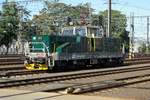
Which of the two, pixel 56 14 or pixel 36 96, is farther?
pixel 56 14

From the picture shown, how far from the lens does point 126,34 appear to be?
11719 centimetres

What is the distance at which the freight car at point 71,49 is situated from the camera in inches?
1174

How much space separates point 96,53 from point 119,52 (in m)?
4.84

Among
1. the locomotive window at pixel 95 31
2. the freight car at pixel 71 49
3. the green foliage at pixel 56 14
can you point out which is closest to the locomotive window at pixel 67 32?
the freight car at pixel 71 49

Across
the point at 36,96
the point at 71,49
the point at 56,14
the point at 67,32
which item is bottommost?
the point at 36,96

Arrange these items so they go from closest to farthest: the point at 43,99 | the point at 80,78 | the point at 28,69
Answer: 1. the point at 43,99
2. the point at 80,78
3. the point at 28,69

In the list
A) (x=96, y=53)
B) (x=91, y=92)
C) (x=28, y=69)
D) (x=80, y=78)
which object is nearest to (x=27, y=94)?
(x=91, y=92)

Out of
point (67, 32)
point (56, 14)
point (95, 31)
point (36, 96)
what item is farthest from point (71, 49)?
point (56, 14)

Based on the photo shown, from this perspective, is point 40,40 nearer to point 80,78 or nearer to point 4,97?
point 80,78

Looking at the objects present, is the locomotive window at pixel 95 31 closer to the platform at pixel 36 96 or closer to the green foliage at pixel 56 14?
the platform at pixel 36 96

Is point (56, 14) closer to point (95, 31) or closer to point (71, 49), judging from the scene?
point (95, 31)

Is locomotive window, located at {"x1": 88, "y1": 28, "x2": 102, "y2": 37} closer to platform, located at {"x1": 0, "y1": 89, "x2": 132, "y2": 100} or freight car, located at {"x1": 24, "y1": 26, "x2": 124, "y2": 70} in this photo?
freight car, located at {"x1": 24, "y1": 26, "x2": 124, "y2": 70}

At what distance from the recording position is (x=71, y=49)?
105 feet

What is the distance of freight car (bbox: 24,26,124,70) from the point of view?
97.8 feet
